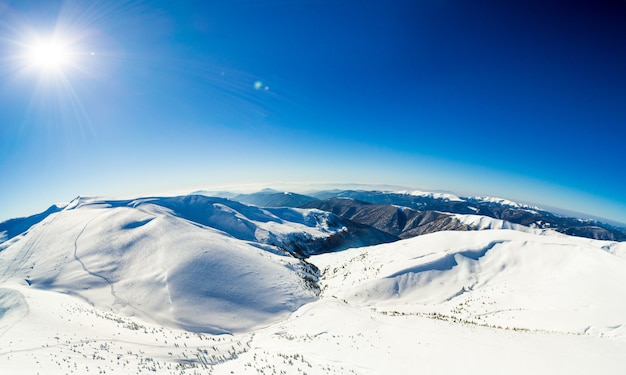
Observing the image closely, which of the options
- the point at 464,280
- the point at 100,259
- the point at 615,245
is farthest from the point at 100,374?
the point at 615,245

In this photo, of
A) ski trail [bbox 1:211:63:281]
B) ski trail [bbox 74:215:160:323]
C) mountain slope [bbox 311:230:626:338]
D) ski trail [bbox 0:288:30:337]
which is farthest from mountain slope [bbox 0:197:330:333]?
mountain slope [bbox 311:230:626:338]

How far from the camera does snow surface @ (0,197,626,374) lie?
9.95 m

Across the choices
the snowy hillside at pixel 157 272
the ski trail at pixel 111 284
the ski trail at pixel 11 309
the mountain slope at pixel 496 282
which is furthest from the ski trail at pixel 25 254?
the mountain slope at pixel 496 282

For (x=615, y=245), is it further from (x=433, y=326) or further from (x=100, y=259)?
(x=100, y=259)

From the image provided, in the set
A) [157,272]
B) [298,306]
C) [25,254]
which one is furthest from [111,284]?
[25,254]

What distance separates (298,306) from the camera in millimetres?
22406

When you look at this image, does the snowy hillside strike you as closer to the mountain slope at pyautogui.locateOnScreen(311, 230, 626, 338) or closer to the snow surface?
the snow surface

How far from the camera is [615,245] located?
41031 millimetres

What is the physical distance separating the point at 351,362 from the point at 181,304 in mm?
15937

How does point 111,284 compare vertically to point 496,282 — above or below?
below

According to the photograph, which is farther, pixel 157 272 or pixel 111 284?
pixel 157 272

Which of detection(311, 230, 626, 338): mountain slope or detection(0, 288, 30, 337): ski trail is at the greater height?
detection(311, 230, 626, 338): mountain slope

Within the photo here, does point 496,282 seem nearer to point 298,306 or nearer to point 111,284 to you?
point 298,306

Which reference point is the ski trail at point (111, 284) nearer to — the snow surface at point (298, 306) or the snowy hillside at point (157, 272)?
the snowy hillside at point (157, 272)
